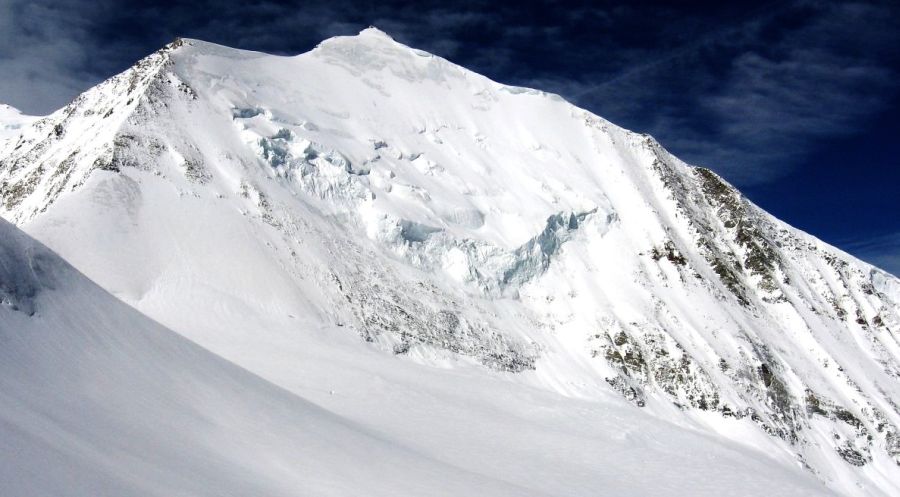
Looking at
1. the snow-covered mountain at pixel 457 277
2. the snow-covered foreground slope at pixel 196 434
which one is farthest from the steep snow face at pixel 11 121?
the snow-covered foreground slope at pixel 196 434

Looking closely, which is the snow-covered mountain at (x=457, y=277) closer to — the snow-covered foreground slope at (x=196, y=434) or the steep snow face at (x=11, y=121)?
the snow-covered foreground slope at (x=196, y=434)

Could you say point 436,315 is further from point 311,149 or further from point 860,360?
point 860,360

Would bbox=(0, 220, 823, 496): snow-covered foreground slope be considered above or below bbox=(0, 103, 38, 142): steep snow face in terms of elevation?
below

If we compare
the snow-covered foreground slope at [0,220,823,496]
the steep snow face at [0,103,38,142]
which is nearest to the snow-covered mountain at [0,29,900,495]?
the snow-covered foreground slope at [0,220,823,496]

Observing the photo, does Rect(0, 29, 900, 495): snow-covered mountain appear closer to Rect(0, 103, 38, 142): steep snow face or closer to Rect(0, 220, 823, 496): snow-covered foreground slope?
Rect(0, 220, 823, 496): snow-covered foreground slope

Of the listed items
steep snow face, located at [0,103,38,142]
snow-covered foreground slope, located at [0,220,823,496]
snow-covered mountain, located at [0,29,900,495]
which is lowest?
snow-covered foreground slope, located at [0,220,823,496]

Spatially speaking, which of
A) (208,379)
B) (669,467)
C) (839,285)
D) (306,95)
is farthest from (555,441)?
(839,285)

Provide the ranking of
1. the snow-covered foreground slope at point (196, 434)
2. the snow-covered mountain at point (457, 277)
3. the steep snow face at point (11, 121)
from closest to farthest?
the snow-covered foreground slope at point (196, 434) < the snow-covered mountain at point (457, 277) < the steep snow face at point (11, 121)
